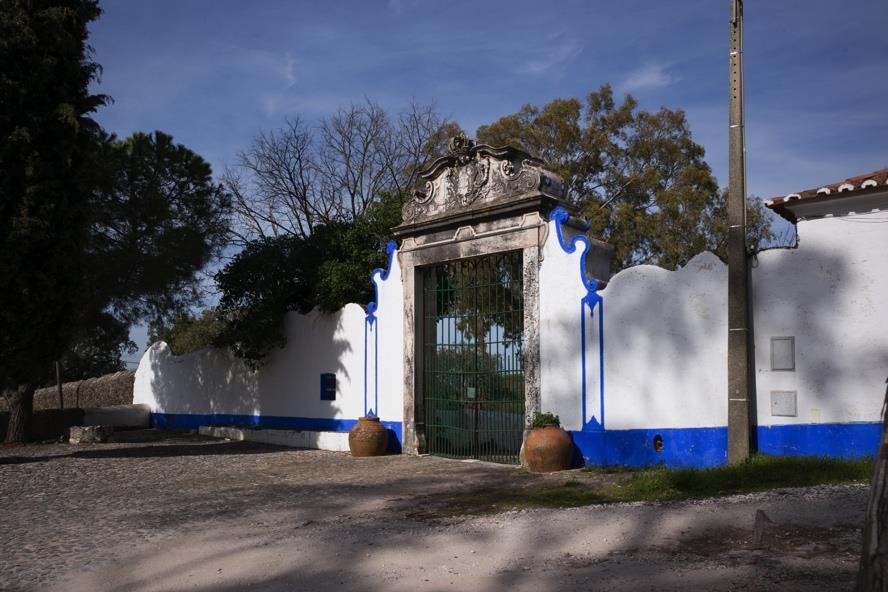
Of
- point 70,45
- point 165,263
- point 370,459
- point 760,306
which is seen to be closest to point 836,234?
point 760,306

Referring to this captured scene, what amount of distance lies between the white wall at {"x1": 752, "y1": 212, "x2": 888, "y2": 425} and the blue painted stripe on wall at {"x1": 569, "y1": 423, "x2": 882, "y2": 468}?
128 millimetres

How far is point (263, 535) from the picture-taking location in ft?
22.3

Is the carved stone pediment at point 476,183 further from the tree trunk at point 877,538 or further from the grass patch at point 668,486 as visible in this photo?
the tree trunk at point 877,538

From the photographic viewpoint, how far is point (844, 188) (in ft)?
29.0

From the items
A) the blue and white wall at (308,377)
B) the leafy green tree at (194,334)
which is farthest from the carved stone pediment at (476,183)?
the leafy green tree at (194,334)

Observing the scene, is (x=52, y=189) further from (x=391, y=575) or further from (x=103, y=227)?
(x=391, y=575)

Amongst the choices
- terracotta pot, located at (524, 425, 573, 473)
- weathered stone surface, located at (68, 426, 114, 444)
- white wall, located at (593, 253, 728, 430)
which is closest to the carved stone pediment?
white wall, located at (593, 253, 728, 430)

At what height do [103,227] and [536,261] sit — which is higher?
[103,227]

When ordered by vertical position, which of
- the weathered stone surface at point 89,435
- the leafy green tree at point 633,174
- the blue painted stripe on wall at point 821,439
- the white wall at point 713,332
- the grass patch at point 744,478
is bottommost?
the weathered stone surface at point 89,435

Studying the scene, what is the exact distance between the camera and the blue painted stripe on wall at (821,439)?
858cm

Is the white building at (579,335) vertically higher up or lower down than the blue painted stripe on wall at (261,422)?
higher up

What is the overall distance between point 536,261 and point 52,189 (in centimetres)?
828

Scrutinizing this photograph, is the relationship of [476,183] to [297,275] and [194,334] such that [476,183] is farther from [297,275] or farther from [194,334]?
[194,334]

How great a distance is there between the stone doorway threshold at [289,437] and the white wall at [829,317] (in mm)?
8039
